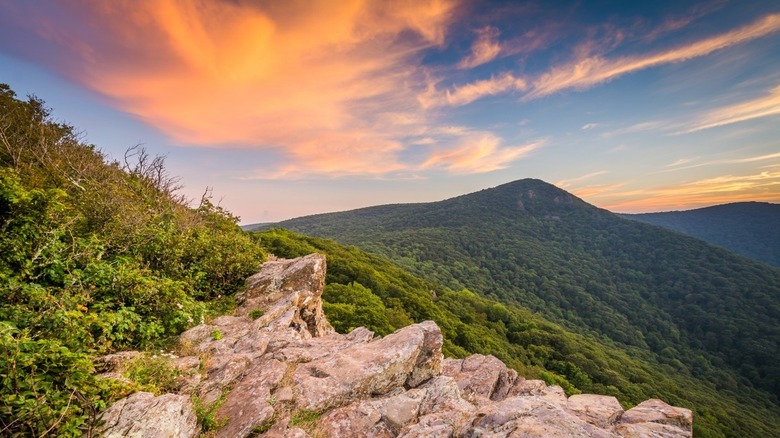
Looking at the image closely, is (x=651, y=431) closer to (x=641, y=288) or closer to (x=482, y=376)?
(x=482, y=376)

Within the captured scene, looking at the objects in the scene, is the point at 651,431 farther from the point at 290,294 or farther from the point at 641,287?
the point at 641,287

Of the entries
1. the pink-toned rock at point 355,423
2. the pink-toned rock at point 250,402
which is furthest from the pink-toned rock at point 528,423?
the pink-toned rock at point 250,402

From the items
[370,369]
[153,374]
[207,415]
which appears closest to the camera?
[207,415]

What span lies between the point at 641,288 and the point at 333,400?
193m

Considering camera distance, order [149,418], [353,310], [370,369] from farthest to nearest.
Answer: [353,310]
[370,369]
[149,418]

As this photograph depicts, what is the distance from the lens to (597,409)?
29.9 feet

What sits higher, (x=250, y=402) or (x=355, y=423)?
(x=250, y=402)

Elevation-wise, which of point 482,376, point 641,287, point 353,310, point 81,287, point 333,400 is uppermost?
point 81,287

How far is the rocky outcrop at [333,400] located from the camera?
5992 mm

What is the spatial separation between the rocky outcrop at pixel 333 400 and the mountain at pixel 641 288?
352 feet

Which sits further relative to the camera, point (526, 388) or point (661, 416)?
point (526, 388)

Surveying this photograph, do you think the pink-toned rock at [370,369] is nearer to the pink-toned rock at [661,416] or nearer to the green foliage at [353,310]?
the pink-toned rock at [661,416]

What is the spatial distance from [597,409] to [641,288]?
18663cm

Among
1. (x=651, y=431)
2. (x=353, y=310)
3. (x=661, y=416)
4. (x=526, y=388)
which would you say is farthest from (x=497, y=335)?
(x=651, y=431)
